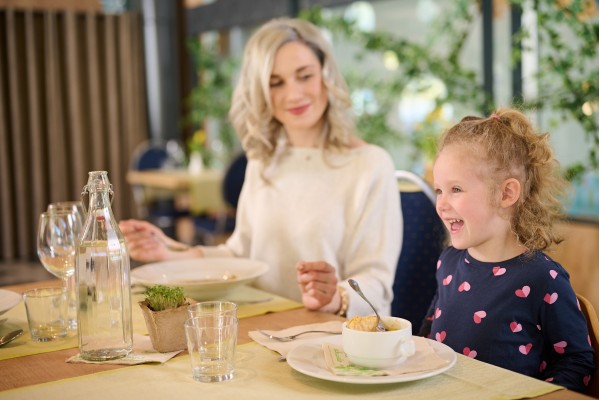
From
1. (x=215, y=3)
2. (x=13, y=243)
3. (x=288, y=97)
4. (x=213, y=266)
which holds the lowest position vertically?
(x=13, y=243)

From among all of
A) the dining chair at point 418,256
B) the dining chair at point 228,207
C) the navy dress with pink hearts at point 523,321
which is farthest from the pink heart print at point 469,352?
the dining chair at point 228,207

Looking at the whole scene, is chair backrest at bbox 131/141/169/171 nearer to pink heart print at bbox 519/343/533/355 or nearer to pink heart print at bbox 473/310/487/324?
pink heart print at bbox 473/310/487/324

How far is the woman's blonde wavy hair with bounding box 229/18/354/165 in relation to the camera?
7.39ft

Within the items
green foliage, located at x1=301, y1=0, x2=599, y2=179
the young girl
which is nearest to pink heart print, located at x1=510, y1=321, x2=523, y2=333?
the young girl

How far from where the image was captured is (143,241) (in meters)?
2.09

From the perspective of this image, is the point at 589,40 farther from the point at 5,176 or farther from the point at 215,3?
the point at 5,176

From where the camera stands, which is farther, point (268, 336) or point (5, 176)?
point (5, 176)

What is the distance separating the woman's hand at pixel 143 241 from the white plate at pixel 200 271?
94 millimetres

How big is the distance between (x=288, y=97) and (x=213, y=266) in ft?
1.75

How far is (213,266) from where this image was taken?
6.64 ft

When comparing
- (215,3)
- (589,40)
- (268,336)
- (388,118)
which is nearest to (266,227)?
(268,336)

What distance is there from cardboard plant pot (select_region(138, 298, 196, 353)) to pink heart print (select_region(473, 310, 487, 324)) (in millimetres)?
530

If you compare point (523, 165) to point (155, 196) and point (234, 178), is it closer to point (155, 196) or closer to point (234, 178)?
point (234, 178)

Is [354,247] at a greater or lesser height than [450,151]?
lesser
